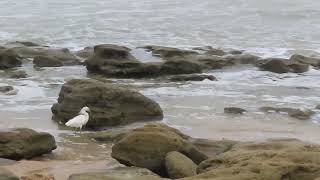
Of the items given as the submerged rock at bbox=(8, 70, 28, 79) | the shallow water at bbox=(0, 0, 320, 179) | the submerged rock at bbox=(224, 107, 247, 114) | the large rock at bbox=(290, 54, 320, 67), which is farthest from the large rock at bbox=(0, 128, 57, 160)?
the large rock at bbox=(290, 54, 320, 67)

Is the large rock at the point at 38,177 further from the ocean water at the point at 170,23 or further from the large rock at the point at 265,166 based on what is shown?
the ocean water at the point at 170,23

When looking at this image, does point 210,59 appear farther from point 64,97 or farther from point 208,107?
point 64,97

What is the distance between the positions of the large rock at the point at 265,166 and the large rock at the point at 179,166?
0.31m

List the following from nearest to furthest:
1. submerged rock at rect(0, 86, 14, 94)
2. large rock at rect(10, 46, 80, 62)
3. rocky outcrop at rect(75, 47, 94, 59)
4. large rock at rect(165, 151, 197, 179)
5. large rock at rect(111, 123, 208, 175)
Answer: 1. large rock at rect(165, 151, 197, 179)
2. large rock at rect(111, 123, 208, 175)
3. submerged rock at rect(0, 86, 14, 94)
4. large rock at rect(10, 46, 80, 62)
5. rocky outcrop at rect(75, 47, 94, 59)

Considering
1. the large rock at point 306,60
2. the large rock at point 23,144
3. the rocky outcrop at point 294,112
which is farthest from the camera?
the large rock at point 306,60

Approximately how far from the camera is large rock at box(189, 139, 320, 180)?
16.1ft

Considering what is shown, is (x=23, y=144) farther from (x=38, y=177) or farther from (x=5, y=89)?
(x=5, y=89)

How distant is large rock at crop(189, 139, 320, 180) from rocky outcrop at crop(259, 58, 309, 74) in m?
9.25

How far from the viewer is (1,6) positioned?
32875mm

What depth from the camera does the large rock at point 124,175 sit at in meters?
5.55

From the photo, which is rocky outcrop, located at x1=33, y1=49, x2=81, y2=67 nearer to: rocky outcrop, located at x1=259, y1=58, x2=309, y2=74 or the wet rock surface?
rocky outcrop, located at x1=259, y1=58, x2=309, y2=74

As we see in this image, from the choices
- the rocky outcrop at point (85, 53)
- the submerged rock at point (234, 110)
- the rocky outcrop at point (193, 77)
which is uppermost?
the rocky outcrop at point (85, 53)

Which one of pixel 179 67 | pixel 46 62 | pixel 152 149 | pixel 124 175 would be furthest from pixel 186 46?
pixel 124 175

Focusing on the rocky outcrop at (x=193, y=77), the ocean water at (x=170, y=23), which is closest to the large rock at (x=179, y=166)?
the rocky outcrop at (x=193, y=77)
